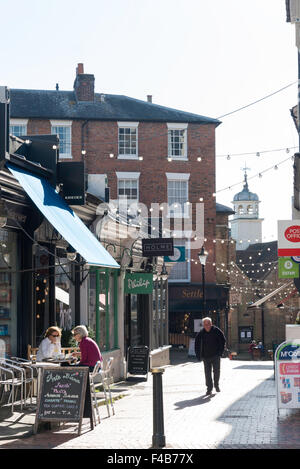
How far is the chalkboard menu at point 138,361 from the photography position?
20094 millimetres

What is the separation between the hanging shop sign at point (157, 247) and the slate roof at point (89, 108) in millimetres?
18237

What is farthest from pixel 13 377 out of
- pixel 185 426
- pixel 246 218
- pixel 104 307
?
pixel 246 218

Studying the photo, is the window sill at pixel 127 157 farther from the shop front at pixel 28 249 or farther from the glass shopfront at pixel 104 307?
the shop front at pixel 28 249

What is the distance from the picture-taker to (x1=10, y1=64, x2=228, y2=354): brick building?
38.8 metres

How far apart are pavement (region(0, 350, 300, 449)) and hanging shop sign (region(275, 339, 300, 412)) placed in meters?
0.27

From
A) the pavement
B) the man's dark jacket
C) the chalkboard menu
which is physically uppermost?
the man's dark jacket

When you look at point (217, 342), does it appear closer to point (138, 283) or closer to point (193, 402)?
point (193, 402)

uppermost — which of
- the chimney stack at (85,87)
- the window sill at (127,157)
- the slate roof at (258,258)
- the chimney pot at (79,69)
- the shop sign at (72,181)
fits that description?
the chimney pot at (79,69)

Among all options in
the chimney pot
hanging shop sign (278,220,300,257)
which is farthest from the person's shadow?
the chimney pot

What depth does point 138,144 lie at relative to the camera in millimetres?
39719

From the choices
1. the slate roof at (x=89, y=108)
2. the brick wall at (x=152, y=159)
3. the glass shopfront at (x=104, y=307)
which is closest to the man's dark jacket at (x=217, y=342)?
the glass shopfront at (x=104, y=307)

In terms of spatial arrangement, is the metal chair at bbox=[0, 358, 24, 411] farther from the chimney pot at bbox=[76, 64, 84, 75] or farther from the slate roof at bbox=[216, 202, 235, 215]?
the slate roof at bbox=[216, 202, 235, 215]

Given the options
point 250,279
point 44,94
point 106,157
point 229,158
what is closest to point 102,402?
point 229,158
